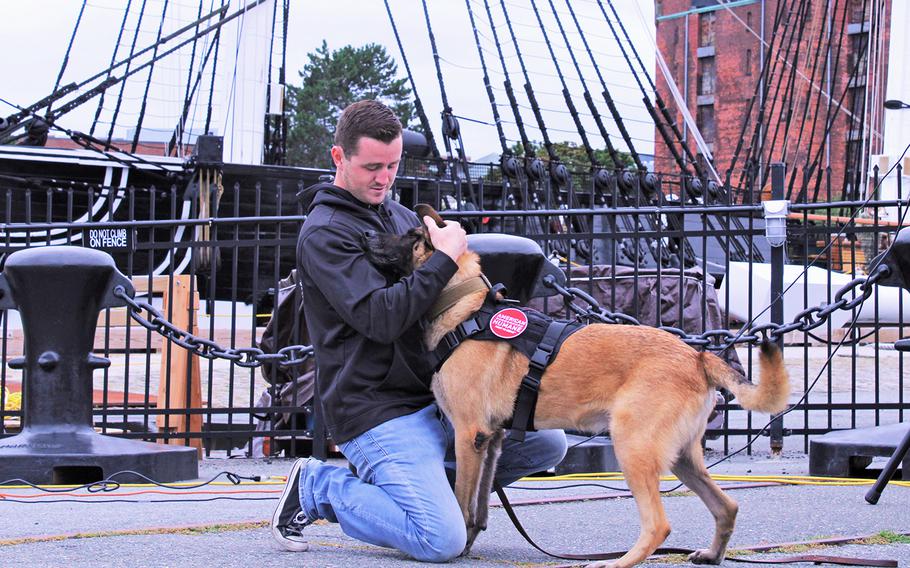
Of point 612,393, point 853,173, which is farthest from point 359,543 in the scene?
point 853,173

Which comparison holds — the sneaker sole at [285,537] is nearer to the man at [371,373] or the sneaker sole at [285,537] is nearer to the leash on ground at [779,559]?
the man at [371,373]

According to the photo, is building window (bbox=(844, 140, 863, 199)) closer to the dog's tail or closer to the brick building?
the brick building

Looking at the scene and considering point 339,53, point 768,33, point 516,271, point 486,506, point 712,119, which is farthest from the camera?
point 339,53

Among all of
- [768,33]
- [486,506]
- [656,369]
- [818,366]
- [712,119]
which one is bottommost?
[818,366]

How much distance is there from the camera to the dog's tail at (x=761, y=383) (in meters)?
3.58

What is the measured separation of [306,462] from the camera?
400 centimetres

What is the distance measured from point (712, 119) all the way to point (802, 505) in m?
53.7

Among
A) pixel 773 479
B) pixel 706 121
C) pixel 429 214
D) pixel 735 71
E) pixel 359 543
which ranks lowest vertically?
pixel 773 479

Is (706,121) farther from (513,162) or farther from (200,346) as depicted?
(200,346)

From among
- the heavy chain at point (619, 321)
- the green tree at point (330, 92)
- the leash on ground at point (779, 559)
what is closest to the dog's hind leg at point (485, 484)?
the leash on ground at point (779, 559)

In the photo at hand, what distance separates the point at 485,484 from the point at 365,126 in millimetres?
1371

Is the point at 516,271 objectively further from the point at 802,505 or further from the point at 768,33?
the point at 768,33

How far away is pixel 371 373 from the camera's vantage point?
382cm

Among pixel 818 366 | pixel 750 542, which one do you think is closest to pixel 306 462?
pixel 750 542
